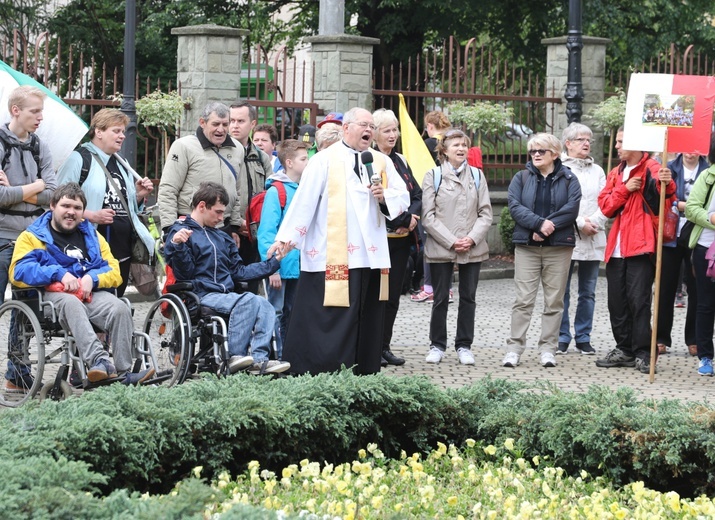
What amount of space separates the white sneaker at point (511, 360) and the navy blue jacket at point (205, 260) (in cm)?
237

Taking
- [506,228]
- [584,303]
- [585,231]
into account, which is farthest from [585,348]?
[506,228]

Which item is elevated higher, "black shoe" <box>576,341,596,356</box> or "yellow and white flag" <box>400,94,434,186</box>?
"yellow and white flag" <box>400,94,434,186</box>

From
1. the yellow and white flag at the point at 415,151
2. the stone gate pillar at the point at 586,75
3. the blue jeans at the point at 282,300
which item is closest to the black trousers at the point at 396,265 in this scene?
the blue jeans at the point at 282,300

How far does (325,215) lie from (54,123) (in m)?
2.04

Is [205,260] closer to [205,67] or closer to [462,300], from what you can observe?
[462,300]

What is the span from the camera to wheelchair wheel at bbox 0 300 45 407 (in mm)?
8031

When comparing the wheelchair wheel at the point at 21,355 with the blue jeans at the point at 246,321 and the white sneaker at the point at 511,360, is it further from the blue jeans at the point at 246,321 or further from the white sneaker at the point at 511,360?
the white sneaker at the point at 511,360

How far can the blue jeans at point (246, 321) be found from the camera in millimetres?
8586

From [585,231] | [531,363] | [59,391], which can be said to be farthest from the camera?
[585,231]

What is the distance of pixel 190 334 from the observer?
8.33m

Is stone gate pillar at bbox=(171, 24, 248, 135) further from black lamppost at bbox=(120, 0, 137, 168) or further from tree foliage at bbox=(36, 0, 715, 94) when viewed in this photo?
tree foliage at bbox=(36, 0, 715, 94)

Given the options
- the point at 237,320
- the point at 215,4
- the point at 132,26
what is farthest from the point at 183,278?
the point at 215,4

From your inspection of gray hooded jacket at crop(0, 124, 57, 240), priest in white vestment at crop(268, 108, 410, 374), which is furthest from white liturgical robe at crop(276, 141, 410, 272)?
gray hooded jacket at crop(0, 124, 57, 240)

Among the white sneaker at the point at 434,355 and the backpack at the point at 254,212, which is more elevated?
the backpack at the point at 254,212
